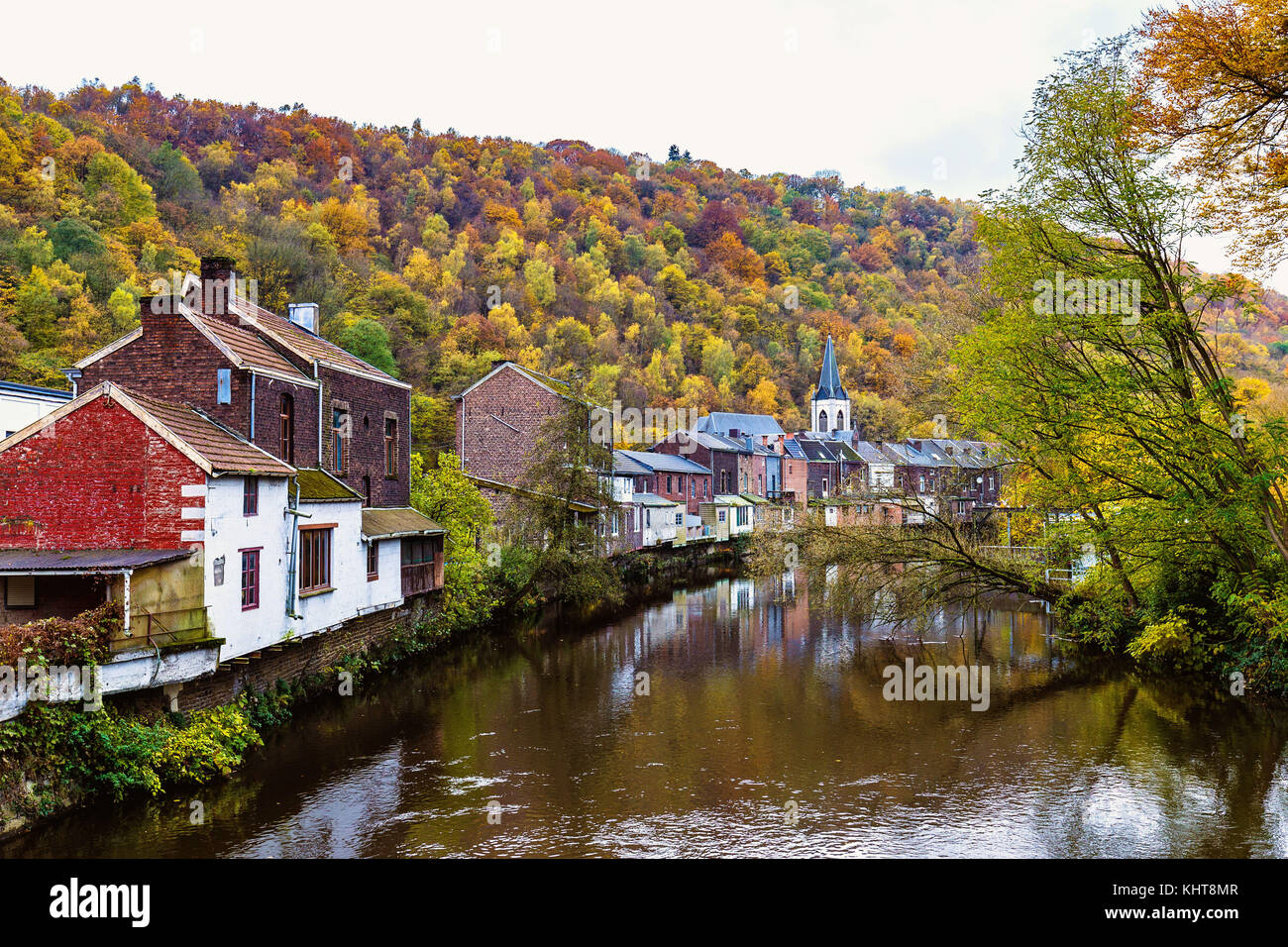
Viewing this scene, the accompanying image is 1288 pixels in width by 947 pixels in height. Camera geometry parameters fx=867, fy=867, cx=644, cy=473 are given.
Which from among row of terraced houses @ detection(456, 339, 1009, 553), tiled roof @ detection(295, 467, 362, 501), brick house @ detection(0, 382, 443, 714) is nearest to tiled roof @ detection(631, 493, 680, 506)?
row of terraced houses @ detection(456, 339, 1009, 553)

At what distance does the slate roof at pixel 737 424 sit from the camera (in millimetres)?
78938

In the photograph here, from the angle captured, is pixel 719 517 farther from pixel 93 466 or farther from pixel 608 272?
pixel 93 466

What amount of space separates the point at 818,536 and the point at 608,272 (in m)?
76.8

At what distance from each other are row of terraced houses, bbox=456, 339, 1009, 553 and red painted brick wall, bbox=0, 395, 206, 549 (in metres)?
19.2

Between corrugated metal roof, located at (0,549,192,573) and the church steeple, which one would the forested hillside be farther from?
corrugated metal roof, located at (0,549,192,573)

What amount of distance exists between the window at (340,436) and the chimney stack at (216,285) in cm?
378

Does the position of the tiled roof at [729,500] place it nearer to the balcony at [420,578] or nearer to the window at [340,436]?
the balcony at [420,578]

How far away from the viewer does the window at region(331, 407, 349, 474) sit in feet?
78.2

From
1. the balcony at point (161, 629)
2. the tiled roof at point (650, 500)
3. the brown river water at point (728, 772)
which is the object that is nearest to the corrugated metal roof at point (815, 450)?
the tiled roof at point (650, 500)

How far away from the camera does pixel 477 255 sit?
89.6 metres

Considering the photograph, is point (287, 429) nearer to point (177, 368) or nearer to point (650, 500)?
point (177, 368)

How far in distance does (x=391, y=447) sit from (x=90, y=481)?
11610 millimetres

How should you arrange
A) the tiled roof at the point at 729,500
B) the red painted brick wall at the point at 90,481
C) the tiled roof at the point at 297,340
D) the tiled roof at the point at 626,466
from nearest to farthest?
the red painted brick wall at the point at 90,481
the tiled roof at the point at 297,340
the tiled roof at the point at 626,466
the tiled roof at the point at 729,500

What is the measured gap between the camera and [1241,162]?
16.0 m
